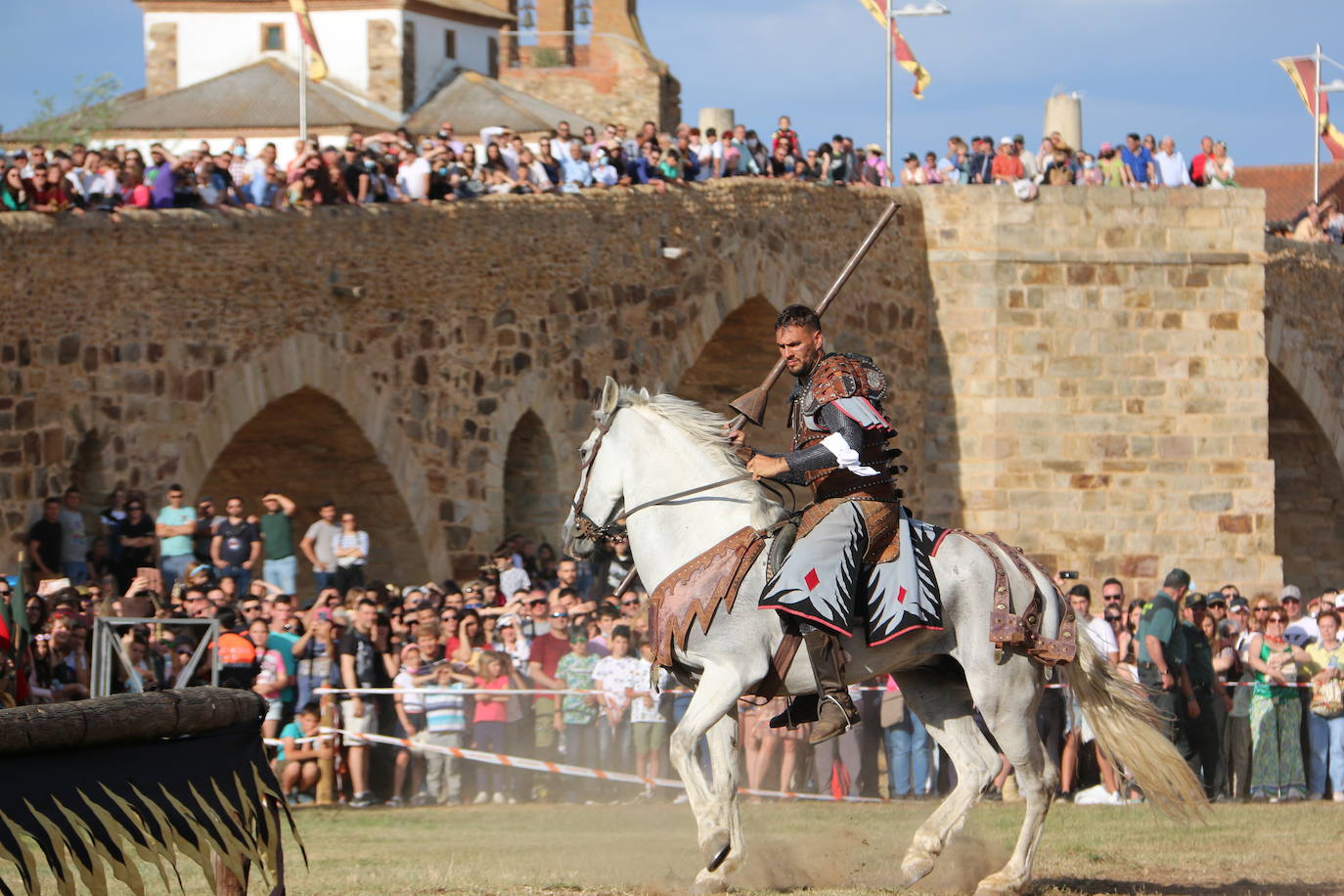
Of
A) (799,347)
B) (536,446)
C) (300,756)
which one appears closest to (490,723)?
(300,756)

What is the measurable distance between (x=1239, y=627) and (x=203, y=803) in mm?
12477

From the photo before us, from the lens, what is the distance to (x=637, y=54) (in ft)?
183

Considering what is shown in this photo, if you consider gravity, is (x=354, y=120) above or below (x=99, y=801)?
above

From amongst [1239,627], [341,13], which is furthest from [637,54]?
[1239,627]

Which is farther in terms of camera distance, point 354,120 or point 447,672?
point 354,120

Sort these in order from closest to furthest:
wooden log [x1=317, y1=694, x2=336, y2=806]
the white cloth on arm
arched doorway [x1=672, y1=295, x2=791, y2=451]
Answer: the white cloth on arm
wooden log [x1=317, y1=694, x2=336, y2=806]
arched doorway [x1=672, y1=295, x2=791, y2=451]

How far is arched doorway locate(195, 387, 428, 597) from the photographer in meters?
20.2

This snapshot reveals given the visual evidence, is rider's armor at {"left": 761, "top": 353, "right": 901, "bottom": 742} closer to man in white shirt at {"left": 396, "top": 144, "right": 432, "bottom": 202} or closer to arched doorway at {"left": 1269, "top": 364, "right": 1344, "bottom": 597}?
man in white shirt at {"left": 396, "top": 144, "right": 432, "bottom": 202}

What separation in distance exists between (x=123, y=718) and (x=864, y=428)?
12.6 feet

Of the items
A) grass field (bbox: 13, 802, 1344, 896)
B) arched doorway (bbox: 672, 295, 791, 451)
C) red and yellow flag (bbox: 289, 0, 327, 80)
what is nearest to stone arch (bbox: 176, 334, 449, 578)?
arched doorway (bbox: 672, 295, 791, 451)

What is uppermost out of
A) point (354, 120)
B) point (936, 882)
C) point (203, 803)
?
point (354, 120)

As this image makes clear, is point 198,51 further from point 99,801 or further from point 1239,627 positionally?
point 99,801

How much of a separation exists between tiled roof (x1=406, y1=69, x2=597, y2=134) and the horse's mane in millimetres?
41099

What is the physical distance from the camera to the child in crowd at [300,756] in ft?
43.1
